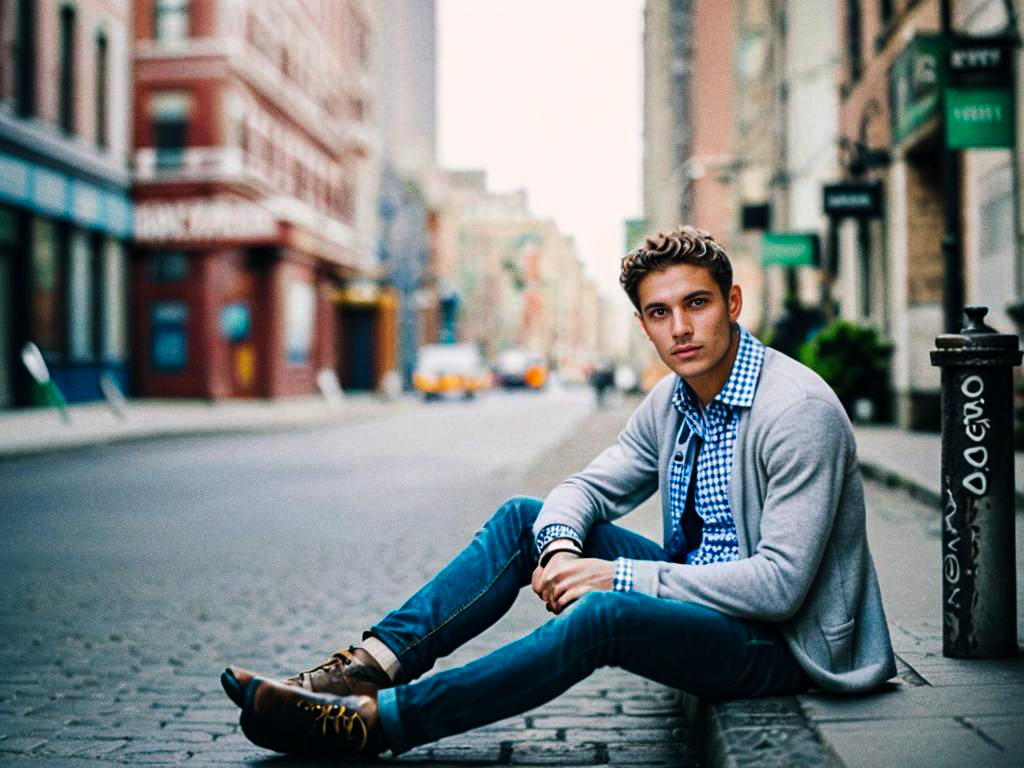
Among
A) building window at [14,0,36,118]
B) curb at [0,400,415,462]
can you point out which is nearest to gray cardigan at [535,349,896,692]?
curb at [0,400,415,462]

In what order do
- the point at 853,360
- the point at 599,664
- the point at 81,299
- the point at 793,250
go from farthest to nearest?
the point at 81,299, the point at 793,250, the point at 853,360, the point at 599,664

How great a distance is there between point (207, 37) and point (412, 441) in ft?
56.6

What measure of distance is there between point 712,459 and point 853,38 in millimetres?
18157

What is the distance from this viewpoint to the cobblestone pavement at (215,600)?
135 inches

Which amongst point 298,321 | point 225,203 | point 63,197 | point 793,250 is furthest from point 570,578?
point 298,321

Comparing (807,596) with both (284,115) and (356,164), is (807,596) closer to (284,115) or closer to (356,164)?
(284,115)

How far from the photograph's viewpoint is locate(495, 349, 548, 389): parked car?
175 ft

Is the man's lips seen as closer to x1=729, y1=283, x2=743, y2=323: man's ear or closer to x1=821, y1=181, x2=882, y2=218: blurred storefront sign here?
x1=729, y1=283, x2=743, y2=323: man's ear

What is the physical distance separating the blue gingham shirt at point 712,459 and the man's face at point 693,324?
0.05 metres

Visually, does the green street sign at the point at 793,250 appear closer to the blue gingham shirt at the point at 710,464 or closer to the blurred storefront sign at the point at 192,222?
the blurred storefront sign at the point at 192,222

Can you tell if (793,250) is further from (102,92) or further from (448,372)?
(448,372)

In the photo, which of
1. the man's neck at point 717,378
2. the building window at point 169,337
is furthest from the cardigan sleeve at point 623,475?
the building window at point 169,337

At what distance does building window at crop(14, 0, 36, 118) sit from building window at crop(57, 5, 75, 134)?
1864mm

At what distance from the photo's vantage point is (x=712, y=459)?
3.06 metres
